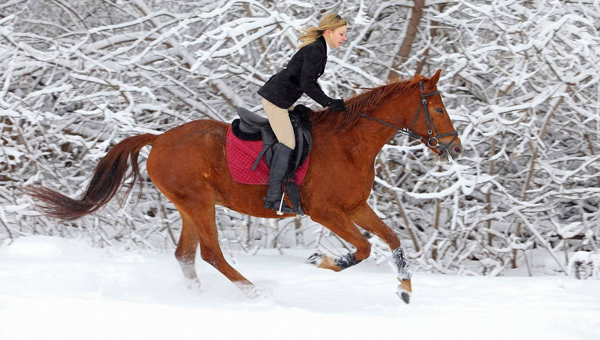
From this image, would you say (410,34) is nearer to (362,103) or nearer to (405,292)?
(362,103)

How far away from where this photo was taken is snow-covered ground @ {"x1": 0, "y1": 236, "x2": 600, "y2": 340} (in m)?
3.72

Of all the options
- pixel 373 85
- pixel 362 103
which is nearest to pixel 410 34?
pixel 373 85

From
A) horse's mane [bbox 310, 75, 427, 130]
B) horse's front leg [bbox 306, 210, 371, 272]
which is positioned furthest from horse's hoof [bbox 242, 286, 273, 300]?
horse's mane [bbox 310, 75, 427, 130]

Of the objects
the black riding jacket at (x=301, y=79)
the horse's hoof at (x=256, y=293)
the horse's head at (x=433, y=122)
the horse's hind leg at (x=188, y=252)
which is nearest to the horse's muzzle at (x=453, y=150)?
the horse's head at (x=433, y=122)

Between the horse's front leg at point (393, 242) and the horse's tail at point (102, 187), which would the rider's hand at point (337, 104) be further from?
the horse's tail at point (102, 187)

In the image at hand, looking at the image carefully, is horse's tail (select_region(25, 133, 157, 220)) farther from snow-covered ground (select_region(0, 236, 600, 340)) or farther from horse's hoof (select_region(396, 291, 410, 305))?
horse's hoof (select_region(396, 291, 410, 305))

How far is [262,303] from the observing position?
470 centimetres

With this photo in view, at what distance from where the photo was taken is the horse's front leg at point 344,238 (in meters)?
4.71

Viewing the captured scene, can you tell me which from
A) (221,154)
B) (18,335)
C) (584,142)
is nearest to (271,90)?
(221,154)

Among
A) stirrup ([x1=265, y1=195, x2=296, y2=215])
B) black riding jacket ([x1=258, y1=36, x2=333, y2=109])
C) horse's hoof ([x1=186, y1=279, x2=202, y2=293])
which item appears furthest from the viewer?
horse's hoof ([x1=186, y1=279, x2=202, y2=293])

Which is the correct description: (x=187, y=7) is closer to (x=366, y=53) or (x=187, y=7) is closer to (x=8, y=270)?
(x=366, y=53)

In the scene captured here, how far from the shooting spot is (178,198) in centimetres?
510

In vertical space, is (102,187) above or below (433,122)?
below

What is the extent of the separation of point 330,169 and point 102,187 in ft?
6.36
